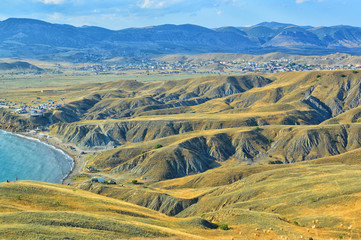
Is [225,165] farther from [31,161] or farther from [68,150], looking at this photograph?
[31,161]

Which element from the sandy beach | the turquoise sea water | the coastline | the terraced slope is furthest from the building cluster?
the terraced slope

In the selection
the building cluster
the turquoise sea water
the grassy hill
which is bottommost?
Answer: the turquoise sea water

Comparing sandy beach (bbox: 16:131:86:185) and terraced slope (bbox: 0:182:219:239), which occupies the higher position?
terraced slope (bbox: 0:182:219:239)

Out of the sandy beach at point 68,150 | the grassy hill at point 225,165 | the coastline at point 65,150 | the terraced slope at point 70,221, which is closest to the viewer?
the terraced slope at point 70,221

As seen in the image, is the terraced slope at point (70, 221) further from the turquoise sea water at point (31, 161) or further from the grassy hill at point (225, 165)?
the turquoise sea water at point (31, 161)

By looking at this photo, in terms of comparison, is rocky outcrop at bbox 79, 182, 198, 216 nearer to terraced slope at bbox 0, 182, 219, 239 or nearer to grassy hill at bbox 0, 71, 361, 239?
grassy hill at bbox 0, 71, 361, 239

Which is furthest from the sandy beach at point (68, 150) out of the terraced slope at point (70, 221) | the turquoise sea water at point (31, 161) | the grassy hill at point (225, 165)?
the terraced slope at point (70, 221)
